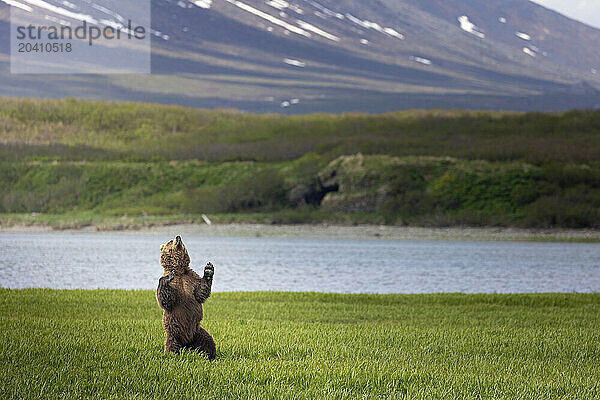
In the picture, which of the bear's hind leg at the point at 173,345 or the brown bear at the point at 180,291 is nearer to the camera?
the brown bear at the point at 180,291

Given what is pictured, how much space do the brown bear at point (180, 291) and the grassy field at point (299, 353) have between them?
322mm

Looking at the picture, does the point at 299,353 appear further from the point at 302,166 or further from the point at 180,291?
the point at 302,166

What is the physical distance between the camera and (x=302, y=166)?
8006cm

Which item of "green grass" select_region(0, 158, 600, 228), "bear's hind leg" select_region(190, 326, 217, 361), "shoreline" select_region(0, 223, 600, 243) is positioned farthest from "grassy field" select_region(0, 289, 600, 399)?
"green grass" select_region(0, 158, 600, 228)

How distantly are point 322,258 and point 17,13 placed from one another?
6683 inches

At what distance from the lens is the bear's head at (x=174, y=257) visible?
28.8 ft

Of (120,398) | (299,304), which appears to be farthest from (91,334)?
(299,304)

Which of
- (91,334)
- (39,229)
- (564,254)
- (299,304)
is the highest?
(91,334)

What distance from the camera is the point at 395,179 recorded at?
2876 inches

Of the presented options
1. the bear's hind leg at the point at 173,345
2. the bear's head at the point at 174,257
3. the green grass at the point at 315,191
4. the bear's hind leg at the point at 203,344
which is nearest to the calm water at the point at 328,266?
the green grass at the point at 315,191

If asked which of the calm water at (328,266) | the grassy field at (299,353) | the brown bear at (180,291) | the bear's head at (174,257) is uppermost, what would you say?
the bear's head at (174,257)

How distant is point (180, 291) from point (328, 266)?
2968 cm

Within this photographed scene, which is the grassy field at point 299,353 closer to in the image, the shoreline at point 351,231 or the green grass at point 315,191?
the shoreline at point 351,231

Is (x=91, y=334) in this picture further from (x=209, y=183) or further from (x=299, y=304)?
(x=209, y=183)
